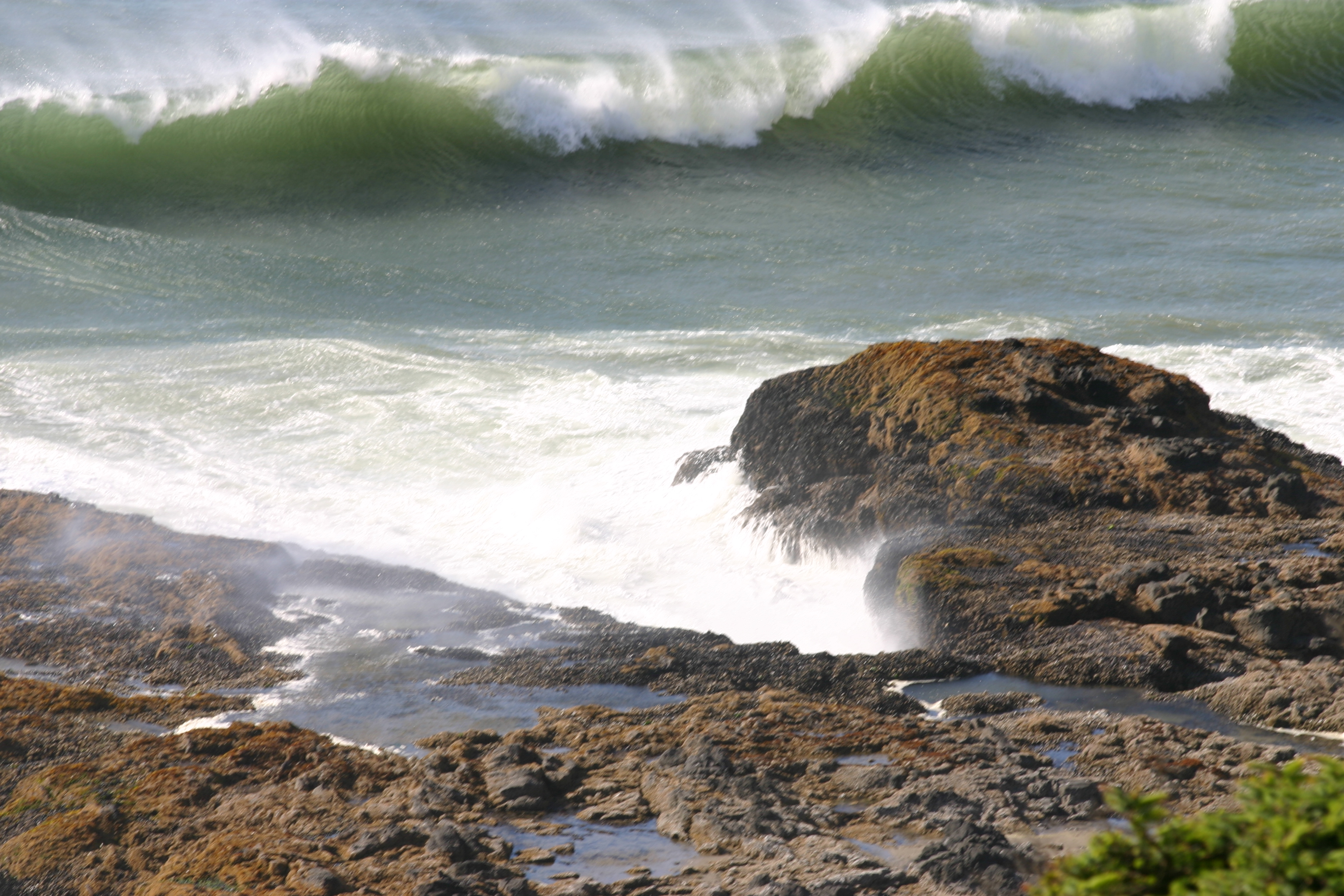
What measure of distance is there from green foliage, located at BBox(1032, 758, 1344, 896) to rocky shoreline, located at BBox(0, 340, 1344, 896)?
5.58ft

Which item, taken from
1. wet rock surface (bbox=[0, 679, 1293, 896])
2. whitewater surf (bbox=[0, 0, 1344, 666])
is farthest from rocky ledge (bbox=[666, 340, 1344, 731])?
wet rock surface (bbox=[0, 679, 1293, 896])

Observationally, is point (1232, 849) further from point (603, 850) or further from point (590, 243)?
point (590, 243)

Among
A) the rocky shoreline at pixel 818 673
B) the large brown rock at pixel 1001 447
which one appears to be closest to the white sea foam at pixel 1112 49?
the large brown rock at pixel 1001 447

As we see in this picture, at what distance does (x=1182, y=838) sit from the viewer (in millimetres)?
2639

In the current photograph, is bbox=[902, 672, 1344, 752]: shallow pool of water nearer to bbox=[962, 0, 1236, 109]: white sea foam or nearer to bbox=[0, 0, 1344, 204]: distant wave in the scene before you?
bbox=[0, 0, 1344, 204]: distant wave

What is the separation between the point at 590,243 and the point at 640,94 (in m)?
6.54

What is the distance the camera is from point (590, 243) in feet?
65.5

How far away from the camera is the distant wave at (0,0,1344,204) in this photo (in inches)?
904

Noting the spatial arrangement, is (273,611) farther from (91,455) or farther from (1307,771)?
(1307,771)

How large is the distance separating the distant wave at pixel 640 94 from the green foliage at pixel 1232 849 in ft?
70.0

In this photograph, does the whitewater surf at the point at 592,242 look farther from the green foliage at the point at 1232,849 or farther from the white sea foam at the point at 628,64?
the green foliage at the point at 1232,849

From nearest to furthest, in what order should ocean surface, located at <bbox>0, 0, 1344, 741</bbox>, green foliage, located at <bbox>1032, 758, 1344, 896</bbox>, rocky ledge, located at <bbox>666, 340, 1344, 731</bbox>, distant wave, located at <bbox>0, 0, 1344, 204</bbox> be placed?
green foliage, located at <bbox>1032, 758, 1344, 896</bbox>, rocky ledge, located at <bbox>666, 340, 1344, 731</bbox>, ocean surface, located at <bbox>0, 0, 1344, 741</bbox>, distant wave, located at <bbox>0, 0, 1344, 204</bbox>

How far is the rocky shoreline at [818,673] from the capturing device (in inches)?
187

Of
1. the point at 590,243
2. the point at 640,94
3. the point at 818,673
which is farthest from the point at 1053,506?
the point at 640,94
